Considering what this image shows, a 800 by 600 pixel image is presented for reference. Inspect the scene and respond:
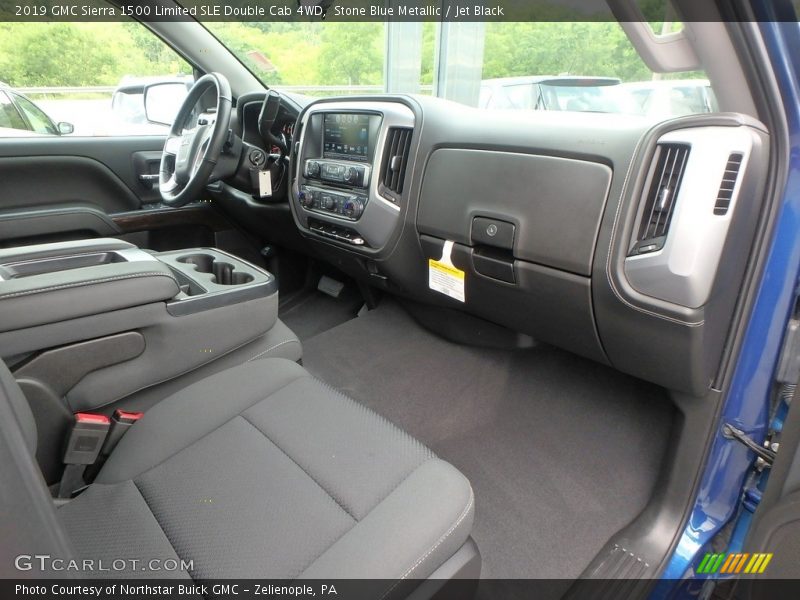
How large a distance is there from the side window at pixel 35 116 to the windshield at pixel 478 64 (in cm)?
79

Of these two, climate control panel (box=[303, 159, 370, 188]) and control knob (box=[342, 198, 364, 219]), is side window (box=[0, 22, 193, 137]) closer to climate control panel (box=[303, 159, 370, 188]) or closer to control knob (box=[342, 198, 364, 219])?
climate control panel (box=[303, 159, 370, 188])

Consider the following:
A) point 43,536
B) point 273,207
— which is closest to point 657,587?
point 43,536

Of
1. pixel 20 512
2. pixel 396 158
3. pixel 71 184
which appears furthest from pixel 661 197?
pixel 71 184

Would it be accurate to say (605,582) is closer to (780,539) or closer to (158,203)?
(780,539)

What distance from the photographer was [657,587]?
1109 mm

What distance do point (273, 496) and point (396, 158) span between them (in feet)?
3.45

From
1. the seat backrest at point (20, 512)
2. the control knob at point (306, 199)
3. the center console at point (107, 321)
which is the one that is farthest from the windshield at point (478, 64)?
the seat backrest at point (20, 512)

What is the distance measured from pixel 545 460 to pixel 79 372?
1184 mm

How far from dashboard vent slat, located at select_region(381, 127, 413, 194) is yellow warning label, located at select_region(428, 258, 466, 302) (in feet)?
0.82

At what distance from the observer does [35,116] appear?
7.09 ft

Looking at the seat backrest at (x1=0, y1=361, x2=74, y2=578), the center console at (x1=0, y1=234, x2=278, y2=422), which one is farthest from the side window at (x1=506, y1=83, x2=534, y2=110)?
the seat backrest at (x1=0, y1=361, x2=74, y2=578)

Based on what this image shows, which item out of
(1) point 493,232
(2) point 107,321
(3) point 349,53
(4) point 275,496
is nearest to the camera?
(4) point 275,496

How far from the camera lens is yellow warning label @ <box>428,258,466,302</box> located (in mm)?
1509

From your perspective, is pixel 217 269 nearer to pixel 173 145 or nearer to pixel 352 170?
pixel 352 170
